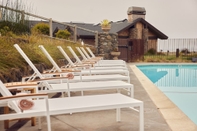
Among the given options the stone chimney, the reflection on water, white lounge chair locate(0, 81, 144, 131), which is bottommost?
the reflection on water

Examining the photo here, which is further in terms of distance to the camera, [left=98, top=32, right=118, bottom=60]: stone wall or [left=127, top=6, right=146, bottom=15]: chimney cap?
[left=127, top=6, right=146, bottom=15]: chimney cap

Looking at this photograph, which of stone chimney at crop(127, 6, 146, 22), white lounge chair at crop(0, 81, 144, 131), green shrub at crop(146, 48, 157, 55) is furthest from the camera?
stone chimney at crop(127, 6, 146, 22)

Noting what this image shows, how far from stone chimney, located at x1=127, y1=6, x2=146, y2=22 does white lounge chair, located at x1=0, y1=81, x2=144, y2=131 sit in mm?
27275

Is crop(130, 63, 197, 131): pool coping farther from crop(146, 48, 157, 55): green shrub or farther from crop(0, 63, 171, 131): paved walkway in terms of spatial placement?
crop(146, 48, 157, 55): green shrub

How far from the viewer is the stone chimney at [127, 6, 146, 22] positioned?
1151 inches

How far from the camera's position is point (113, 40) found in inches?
620

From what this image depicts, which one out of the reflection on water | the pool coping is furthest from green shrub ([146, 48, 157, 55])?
the pool coping

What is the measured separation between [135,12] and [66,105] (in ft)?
94.4

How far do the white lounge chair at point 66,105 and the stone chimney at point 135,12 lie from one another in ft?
89.5

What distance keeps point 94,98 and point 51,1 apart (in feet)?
81.9

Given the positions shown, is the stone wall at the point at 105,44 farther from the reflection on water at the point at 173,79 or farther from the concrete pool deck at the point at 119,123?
the concrete pool deck at the point at 119,123

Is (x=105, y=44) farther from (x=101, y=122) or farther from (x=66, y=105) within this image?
(x=66, y=105)

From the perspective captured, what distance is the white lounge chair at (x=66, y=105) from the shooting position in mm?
2107

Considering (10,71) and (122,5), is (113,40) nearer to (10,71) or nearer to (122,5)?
(10,71)
